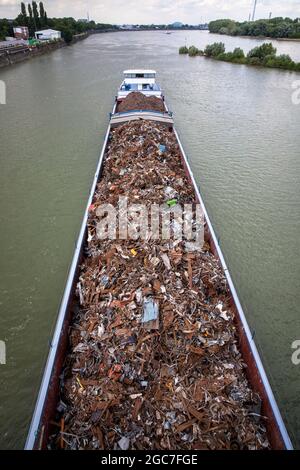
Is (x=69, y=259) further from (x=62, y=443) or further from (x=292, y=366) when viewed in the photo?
(x=292, y=366)

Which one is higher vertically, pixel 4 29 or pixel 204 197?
pixel 4 29

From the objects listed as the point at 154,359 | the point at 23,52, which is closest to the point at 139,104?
the point at 154,359

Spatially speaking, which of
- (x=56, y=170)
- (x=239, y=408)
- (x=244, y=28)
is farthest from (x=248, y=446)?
(x=244, y=28)

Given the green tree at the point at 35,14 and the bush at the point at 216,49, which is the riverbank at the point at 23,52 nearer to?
the green tree at the point at 35,14

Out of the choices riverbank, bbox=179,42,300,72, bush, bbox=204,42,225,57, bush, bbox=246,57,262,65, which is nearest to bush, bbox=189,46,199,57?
bush, bbox=204,42,225,57

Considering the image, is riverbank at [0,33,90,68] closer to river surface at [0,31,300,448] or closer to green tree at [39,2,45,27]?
green tree at [39,2,45,27]

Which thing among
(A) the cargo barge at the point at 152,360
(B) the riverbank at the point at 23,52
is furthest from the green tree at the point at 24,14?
(A) the cargo barge at the point at 152,360

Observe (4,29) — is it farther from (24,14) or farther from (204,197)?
(204,197)
